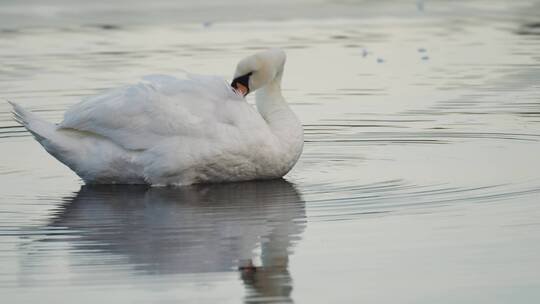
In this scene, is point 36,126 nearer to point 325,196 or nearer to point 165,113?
point 165,113

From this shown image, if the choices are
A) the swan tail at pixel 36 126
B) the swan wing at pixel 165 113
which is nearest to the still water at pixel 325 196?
the swan tail at pixel 36 126

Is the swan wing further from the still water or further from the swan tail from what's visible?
the still water

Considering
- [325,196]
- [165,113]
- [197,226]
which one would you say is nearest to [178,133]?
[165,113]

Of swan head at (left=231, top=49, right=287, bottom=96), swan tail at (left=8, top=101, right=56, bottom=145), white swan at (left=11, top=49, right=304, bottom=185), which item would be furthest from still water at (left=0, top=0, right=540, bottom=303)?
swan head at (left=231, top=49, right=287, bottom=96)

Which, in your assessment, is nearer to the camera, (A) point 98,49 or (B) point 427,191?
(B) point 427,191

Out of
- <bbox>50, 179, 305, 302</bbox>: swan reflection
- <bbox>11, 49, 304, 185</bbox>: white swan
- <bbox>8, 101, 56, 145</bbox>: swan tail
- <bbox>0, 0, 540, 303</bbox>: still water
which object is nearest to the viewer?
<bbox>0, 0, 540, 303</bbox>: still water

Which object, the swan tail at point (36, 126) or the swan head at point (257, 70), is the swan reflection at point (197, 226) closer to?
the swan tail at point (36, 126)

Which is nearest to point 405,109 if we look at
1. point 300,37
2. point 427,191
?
point 427,191

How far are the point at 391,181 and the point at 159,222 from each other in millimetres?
2049

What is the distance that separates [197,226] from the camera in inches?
392

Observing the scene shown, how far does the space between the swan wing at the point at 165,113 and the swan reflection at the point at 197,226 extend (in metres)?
0.43

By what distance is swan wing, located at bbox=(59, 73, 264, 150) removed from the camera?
11.8 meters

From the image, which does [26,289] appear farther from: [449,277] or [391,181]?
[391,181]

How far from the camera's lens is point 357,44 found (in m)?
21.8
